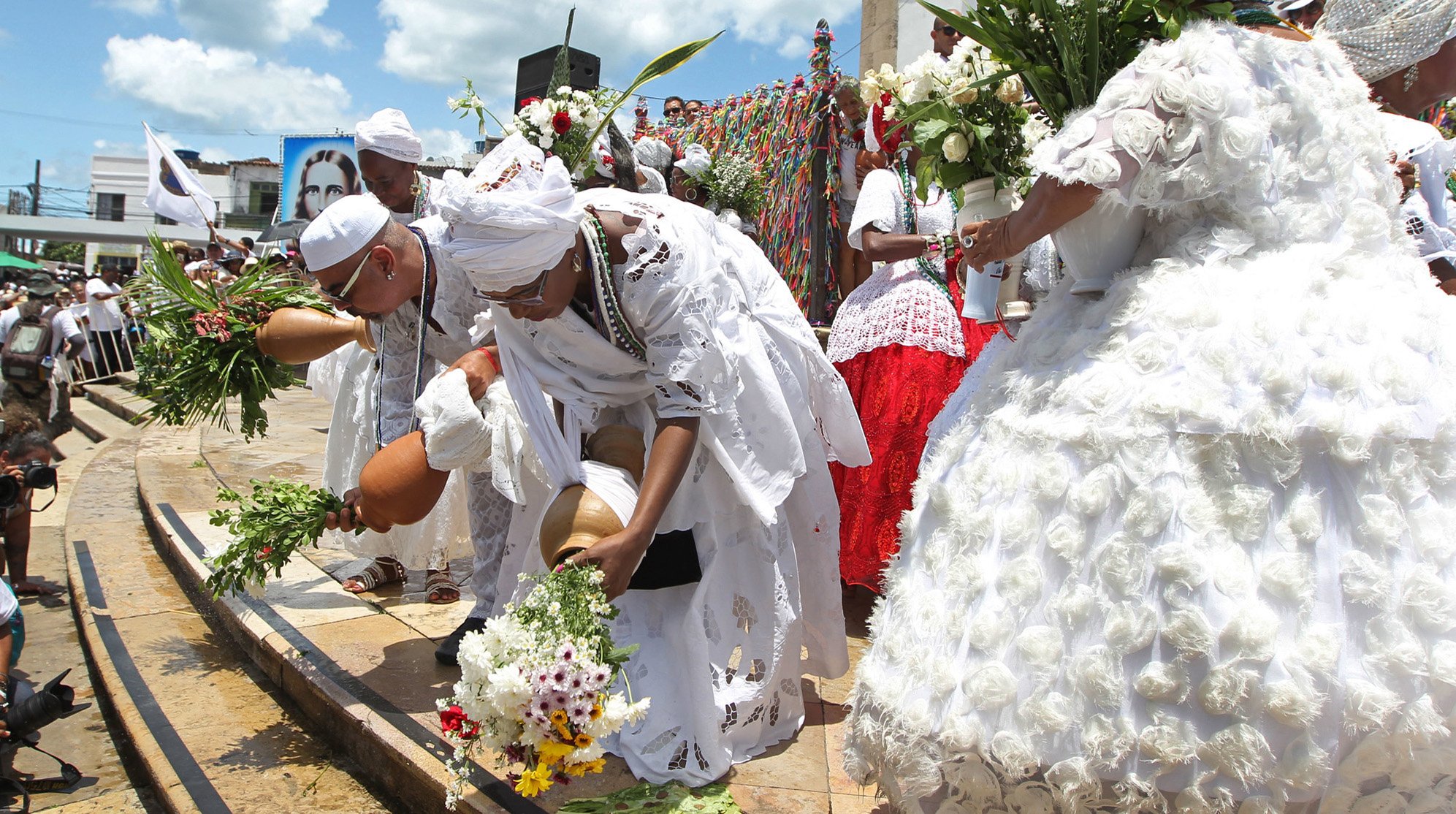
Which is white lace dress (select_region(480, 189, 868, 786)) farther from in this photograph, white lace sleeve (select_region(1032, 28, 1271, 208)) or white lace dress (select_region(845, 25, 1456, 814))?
white lace sleeve (select_region(1032, 28, 1271, 208))

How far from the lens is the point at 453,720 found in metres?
1.99

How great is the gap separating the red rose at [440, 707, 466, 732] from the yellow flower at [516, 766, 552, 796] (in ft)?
0.59

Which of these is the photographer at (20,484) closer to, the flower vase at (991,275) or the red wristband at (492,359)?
the red wristband at (492,359)

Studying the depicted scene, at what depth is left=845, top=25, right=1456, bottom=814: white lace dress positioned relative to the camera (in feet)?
5.15

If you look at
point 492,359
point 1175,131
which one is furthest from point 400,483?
point 1175,131

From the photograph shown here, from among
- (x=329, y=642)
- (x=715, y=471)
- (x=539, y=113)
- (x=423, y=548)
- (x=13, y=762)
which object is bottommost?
(x=13, y=762)

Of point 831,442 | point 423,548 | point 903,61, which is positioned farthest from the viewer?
point 903,61

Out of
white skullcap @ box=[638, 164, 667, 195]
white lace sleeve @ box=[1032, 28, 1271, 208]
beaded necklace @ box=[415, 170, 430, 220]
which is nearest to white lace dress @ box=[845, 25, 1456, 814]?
white lace sleeve @ box=[1032, 28, 1271, 208]

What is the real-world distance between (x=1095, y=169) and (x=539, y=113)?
77.0 inches

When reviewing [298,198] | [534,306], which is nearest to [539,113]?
[534,306]

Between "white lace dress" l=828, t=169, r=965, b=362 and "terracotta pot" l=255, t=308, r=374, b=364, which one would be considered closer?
"terracotta pot" l=255, t=308, r=374, b=364

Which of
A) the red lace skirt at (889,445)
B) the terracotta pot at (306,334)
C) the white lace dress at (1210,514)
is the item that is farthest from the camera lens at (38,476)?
the white lace dress at (1210,514)

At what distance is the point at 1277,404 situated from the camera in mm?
1684

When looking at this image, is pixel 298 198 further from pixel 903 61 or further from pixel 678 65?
pixel 678 65
